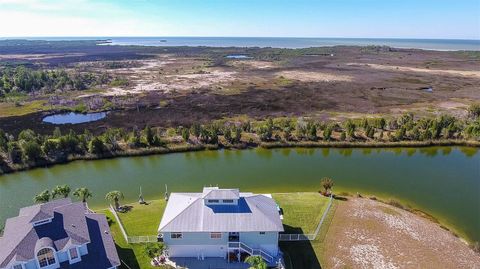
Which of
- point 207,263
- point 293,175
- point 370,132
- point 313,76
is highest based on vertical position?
point 313,76

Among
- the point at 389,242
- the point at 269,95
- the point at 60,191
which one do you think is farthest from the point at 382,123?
the point at 60,191

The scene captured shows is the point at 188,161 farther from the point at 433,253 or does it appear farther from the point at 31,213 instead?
the point at 433,253

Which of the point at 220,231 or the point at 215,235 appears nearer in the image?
the point at 220,231

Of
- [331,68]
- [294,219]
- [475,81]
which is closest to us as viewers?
[294,219]

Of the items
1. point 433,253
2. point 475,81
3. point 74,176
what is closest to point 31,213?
point 74,176

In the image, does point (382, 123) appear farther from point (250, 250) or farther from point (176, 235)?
point (176, 235)

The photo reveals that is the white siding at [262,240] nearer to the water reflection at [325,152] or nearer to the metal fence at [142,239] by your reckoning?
the metal fence at [142,239]

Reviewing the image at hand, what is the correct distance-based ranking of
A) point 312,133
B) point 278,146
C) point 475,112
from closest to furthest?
1. point 278,146
2. point 312,133
3. point 475,112
